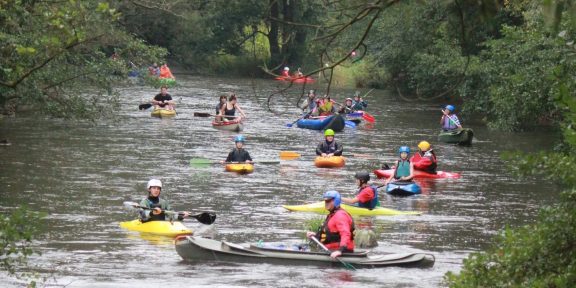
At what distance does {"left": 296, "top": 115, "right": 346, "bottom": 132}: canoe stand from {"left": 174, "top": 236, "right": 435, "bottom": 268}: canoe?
63.6 ft

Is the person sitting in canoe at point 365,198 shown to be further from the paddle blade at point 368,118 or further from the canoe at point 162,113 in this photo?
the canoe at point 162,113

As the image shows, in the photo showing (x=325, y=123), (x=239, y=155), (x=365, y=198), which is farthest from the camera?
(x=325, y=123)

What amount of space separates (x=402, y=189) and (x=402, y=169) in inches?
19.8

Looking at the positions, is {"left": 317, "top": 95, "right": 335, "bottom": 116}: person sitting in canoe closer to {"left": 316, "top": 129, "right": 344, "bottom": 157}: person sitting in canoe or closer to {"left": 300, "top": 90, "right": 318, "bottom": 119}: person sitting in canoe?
{"left": 300, "top": 90, "right": 318, "bottom": 119}: person sitting in canoe

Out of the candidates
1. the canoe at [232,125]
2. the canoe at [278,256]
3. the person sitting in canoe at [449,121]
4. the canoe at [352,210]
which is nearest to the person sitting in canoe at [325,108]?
the canoe at [232,125]

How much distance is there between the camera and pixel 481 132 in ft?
110

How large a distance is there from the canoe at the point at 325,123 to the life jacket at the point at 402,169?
1205 cm

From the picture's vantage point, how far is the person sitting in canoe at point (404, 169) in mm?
21016

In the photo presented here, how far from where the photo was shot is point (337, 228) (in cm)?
1370

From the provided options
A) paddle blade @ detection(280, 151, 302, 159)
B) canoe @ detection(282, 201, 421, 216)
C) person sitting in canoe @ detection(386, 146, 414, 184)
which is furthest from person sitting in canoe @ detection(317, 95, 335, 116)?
canoe @ detection(282, 201, 421, 216)

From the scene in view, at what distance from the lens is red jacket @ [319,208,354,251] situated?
1361 centimetres

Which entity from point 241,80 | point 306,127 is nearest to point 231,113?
point 306,127

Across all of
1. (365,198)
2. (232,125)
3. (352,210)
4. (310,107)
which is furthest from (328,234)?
(310,107)

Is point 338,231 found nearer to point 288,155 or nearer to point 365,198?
point 365,198
